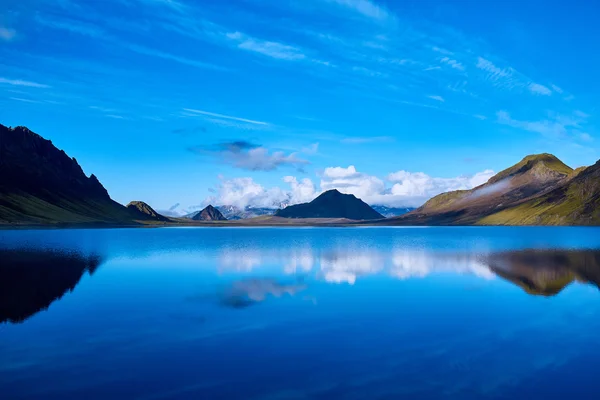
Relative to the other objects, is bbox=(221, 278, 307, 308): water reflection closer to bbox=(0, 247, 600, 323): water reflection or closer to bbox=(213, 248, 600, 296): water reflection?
bbox=(0, 247, 600, 323): water reflection

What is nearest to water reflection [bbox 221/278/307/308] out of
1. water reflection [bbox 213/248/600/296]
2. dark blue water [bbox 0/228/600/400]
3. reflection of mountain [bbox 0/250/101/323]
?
dark blue water [bbox 0/228/600/400]

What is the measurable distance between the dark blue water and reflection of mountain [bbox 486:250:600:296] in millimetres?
483

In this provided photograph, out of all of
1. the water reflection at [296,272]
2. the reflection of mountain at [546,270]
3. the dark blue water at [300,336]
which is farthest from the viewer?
the reflection of mountain at [546,270]

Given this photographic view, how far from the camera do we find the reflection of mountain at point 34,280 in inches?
1339

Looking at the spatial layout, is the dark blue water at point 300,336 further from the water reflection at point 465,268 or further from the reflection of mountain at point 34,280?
the water reflection at point 465,268

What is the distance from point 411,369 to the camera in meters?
20.4

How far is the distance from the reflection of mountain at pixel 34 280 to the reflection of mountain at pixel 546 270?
42.9 meters

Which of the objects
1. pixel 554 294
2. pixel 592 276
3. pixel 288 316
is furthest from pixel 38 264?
pixel 592 276

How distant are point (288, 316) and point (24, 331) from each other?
1650 centimetres

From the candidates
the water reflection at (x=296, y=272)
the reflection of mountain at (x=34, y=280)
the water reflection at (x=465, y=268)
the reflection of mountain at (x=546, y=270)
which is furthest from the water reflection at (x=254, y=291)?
the reflection of mountain at (x=546, y=270)

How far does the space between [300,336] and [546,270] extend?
145ft

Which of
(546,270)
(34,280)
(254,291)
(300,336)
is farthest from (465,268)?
(34,280)

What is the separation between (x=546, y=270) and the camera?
5719cm

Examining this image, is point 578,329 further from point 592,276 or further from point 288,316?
point 592,276
